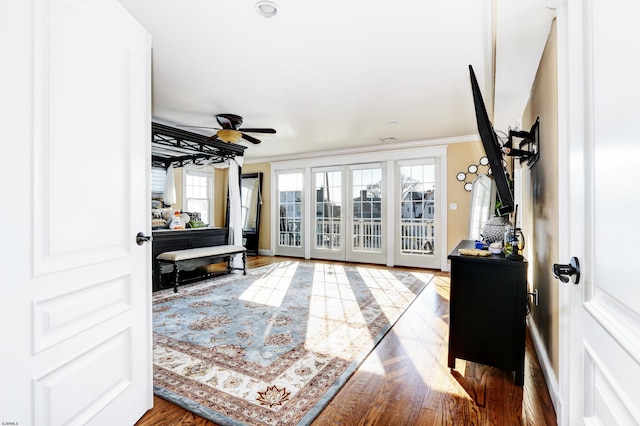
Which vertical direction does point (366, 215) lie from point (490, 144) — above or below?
below

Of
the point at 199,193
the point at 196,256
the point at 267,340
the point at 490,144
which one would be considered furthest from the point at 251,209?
the point at 490,144

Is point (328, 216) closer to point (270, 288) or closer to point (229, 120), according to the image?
point (270, 288)

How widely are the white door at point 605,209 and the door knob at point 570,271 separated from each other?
0.02m

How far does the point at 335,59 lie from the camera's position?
2.66 meters

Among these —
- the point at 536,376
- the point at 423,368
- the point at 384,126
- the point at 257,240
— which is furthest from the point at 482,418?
the point at 257,240

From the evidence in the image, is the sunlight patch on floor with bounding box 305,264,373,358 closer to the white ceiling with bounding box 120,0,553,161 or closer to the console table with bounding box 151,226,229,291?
the console table with bounding box 151,226,229,291

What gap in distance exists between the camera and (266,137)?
17.7 ft

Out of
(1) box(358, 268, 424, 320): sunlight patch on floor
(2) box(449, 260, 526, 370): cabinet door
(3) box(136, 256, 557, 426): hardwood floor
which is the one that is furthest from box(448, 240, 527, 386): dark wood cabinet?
(1) box(358, 268, 424, 320): sunlight patch on floor

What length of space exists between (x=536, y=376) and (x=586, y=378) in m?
1.43

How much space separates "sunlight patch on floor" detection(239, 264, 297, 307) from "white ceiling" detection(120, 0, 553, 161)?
2.36 m

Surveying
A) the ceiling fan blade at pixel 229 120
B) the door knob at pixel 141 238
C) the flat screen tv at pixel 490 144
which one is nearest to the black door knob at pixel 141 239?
the door knob at pixel 141 238

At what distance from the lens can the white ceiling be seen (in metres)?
2.00

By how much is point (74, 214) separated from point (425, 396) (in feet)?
6.43

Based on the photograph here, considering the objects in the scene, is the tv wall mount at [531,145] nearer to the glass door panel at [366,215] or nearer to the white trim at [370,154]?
the white trim at [370,154]
